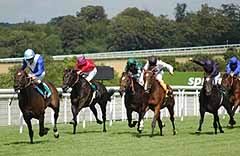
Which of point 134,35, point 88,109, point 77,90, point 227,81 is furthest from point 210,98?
point 134,35

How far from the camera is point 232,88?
19297 millimetres

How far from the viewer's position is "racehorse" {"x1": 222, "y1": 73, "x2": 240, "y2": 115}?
1911 cm

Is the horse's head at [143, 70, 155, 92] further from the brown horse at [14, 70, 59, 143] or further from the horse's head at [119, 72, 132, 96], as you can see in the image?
the brown horse at [14, 70, 59, 143]

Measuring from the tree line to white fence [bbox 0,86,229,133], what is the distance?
83.8 metres

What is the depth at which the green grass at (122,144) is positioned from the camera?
41.5ft

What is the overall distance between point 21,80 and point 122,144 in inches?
103

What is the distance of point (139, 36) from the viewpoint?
122 m

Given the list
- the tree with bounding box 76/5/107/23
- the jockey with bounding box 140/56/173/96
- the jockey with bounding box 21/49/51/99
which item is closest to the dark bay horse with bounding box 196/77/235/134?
the jockey with bounding box 140/56/173/96

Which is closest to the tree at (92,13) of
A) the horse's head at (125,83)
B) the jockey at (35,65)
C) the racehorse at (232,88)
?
the racehorse at (232,88)

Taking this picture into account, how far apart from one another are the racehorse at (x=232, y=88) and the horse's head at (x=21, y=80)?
7.18 m

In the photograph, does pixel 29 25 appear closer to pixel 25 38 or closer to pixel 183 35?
pixel 25 38

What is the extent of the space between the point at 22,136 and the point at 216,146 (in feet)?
16.9

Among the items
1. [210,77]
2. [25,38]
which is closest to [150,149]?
[210,77]

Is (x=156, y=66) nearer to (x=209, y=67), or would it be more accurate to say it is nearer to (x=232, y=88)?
(x=209, y=67)
